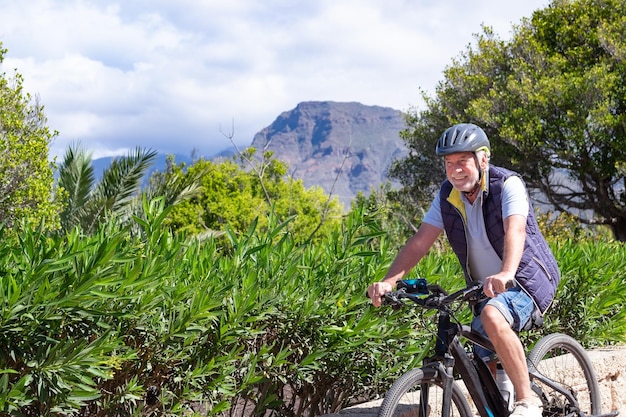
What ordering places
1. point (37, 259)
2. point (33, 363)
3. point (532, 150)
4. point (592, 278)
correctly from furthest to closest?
point (532, 150) < point (592, 278) < point (37, 259) < point (33, 363)

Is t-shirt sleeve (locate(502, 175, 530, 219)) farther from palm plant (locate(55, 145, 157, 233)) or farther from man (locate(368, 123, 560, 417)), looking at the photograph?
palm plant (locate(55, 145, 157, 233))

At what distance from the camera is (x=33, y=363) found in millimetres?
2678

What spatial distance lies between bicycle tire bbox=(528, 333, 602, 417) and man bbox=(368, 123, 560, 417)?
0.67 metres

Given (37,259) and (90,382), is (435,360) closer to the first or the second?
(90,382)

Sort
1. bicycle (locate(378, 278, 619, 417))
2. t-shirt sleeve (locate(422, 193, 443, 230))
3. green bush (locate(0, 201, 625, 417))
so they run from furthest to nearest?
t-shirt sleeve (locate(422, 193, 443, 230))
bicycle (locate(378, 278, 619, 417))
green bush (locate(0, 201, 625, 417))

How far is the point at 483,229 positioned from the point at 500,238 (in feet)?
0.31

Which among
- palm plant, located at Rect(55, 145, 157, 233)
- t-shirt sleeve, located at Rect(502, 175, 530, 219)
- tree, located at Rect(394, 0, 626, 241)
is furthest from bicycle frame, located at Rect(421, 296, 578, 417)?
tree, located at Rect(394, 0, 626, 241)

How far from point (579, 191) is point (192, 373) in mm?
24402

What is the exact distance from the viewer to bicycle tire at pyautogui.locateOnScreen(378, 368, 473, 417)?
305 cm

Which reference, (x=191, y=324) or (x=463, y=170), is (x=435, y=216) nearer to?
(x=463, y=170)

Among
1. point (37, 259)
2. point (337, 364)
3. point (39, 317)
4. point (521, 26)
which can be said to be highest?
point (521, 26)

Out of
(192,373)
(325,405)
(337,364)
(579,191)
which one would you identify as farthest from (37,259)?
(579,191)

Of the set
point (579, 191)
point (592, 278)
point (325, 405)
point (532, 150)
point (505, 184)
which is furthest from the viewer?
point (579, 191)

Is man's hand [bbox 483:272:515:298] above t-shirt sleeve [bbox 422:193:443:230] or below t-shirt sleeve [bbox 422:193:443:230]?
below
